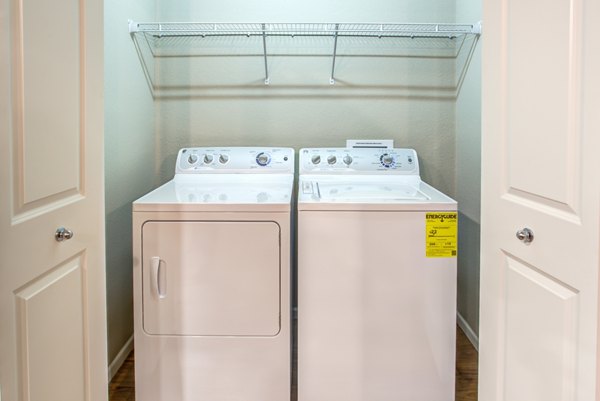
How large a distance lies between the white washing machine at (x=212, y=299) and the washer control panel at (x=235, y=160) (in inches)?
25.2

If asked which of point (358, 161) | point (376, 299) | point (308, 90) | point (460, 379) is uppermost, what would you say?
point (308, 90)

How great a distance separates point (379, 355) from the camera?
6.07ft

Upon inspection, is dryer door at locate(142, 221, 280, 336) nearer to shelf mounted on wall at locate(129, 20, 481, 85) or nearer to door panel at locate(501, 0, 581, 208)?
door panel at locate(501, 0, 581, 208)

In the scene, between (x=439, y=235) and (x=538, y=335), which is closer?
(x=538, y=335)

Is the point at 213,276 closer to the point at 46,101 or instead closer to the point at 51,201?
the point at 51,201

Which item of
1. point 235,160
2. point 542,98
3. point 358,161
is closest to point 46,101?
point 542,98

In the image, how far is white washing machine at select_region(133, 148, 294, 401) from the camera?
181 centimetres

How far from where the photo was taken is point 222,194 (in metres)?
2.04

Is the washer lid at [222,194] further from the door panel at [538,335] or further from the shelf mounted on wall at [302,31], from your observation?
the door panel at [538,335]

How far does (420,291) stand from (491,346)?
0.54 meters

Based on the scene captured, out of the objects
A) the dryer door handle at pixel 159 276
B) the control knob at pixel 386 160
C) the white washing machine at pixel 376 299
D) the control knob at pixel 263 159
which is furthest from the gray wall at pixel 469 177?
the dryer door handle at pixel 159 276

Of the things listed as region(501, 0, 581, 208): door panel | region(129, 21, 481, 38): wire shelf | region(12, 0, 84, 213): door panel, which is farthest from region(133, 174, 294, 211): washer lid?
region(501, 0, 581, 208): door panel

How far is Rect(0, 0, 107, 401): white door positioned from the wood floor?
32.3 inches

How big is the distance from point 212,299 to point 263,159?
3.01 feet
